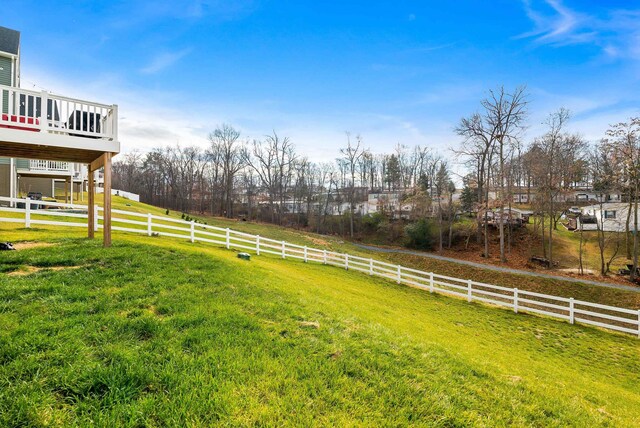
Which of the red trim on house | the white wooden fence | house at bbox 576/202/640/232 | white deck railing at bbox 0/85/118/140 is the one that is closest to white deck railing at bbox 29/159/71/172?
the white wooden fence

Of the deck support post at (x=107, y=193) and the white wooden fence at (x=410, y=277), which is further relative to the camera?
the white wooden fence at (x=410, y=277)

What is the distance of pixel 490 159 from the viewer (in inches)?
1054

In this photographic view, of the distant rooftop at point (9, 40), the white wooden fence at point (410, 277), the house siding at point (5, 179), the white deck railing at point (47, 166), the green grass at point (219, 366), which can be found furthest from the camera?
the white deck railing at point (47, 166)

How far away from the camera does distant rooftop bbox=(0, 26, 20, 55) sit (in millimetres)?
16453

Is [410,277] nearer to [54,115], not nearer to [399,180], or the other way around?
[54,115]

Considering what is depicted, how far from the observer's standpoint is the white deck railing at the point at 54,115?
6.04 m

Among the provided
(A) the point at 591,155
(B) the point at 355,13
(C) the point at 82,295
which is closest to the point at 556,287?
(B) the point at 355,13

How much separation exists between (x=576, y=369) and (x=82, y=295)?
32.6 feet

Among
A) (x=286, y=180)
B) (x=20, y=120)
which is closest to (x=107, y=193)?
(x=20, y=120)

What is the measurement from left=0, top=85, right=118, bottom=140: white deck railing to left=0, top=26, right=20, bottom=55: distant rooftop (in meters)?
15.6

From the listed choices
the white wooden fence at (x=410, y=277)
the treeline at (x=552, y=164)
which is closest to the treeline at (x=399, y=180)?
the treeline at (x=552, y=164)

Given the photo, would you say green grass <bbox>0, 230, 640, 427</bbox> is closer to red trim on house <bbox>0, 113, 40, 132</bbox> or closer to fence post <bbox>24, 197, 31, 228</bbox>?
red trim on house <bbox>0, 113, 40, 132</bbox>

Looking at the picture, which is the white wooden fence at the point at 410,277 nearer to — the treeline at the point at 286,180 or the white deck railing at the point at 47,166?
the white deck railing at the point at 47,166

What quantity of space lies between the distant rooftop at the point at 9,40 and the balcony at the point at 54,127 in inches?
601
